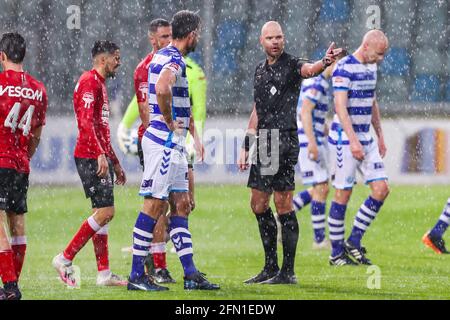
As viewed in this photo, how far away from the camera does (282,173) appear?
10.2 metres

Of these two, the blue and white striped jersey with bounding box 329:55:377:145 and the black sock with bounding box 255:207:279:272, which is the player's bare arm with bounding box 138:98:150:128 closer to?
the black sock with bounding box 255:207:279:272

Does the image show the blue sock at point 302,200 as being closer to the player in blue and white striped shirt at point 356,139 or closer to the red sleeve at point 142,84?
the player in blue and white striped shirt at point 356,139

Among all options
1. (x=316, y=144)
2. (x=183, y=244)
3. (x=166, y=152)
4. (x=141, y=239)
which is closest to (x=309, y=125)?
(x=316, y=144)

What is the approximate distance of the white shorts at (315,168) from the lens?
13812 millimetres

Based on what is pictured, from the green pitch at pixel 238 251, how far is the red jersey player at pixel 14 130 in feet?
1.92

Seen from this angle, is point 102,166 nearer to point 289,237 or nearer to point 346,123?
point 289,237

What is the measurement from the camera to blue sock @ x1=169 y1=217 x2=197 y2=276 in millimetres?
9534

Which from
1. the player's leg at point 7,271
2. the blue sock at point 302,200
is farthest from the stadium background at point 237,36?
the player's leg at point 7,271

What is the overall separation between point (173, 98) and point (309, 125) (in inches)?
153

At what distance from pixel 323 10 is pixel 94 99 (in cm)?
1391

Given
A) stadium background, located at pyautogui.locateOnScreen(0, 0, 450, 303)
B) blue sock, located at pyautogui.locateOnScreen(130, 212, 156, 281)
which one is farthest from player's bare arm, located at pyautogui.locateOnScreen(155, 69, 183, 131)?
stadium background, located at pyautogui.locateOnScreen(0, 0, 450, 303)

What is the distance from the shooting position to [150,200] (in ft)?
30.8

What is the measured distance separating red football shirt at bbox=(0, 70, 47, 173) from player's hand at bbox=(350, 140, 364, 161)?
355 centimetres
